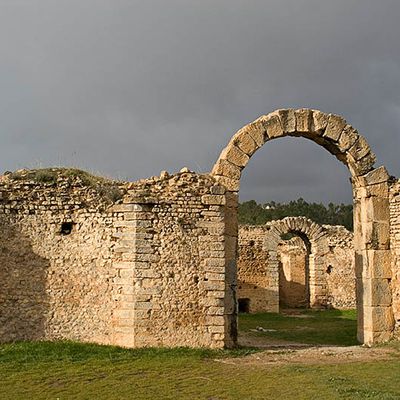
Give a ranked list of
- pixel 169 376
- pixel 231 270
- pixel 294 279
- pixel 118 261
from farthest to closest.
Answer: pixel 294 279, pixel 231 270, pixel 118 261, pixel 169 376

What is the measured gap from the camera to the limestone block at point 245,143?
1230cm

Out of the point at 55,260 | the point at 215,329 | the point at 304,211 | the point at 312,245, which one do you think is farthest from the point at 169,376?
the point at 304,211

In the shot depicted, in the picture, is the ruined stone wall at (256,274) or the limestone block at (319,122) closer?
the limestone block at (319,122)

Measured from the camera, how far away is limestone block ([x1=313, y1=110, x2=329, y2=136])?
12.7 metres

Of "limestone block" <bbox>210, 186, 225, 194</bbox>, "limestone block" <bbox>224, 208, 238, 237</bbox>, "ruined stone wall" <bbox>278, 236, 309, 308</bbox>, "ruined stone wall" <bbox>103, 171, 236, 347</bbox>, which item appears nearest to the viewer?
"ruined stone wall" <bbox>103, 171, 236, 347</bbox>

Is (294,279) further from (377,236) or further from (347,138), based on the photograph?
(347,138)

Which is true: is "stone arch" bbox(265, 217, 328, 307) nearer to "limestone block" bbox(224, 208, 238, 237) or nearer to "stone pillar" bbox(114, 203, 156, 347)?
"limestone block" bbox(224, 208, 238, 237)

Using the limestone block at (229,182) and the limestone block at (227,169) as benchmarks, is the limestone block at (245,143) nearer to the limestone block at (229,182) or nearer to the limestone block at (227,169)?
the limestone block at (227,169)

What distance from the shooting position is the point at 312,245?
77.8ft

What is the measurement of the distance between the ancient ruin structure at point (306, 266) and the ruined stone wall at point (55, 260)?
454 inches

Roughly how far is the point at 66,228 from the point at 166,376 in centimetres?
409

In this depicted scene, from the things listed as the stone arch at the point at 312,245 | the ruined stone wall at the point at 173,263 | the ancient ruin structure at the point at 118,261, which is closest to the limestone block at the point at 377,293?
the ancient ruin structure at the point at 118,261

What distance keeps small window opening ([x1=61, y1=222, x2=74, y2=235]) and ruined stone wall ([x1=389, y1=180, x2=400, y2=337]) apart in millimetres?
7230

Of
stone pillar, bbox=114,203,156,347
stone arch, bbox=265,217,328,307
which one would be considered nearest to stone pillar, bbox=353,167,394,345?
stone pillar, bbox=114,203,156,347
